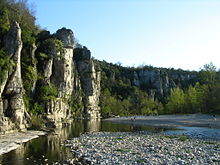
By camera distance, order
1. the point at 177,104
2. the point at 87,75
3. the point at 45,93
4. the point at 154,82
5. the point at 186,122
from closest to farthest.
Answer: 1. the point at 45,93
2. the point at 186,122
3. the point at 87,75
4. the point at 177,104
5. the point at 154,82

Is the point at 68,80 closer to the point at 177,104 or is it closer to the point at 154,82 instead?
the point at 177,104

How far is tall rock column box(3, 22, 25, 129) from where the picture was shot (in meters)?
35.2

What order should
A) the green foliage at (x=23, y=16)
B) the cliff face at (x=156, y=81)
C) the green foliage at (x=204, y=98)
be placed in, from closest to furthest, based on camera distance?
the green foliage at (x=23, y=16)
the green foliage at (x=204, y=98)
the cliff face at (x=156, y=81)

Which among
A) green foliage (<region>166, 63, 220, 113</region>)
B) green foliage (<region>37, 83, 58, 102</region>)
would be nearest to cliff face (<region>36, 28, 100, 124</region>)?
green foliage (<region>37, 83, 58, 102</region>)

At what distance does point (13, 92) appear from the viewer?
36.1m

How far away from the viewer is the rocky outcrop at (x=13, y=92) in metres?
34.4

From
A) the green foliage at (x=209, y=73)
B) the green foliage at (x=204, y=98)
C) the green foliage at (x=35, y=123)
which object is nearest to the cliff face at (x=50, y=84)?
the green foliage at (x=35, y=123)

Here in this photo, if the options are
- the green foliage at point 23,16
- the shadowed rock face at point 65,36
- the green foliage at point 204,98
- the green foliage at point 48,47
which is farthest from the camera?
the green foliage at point 204,98

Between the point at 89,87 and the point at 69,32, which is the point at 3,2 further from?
the point at 89,87

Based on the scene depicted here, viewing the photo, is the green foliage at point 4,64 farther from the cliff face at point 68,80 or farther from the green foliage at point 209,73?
the green foliage at point 209,73

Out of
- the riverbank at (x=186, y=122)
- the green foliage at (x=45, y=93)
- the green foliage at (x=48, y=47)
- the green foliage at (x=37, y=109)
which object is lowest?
the riverbank at (x=186, y=122)

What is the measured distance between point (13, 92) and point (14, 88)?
70 centimetres

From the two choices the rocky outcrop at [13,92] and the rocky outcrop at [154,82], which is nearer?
the rocky outcrop at [13,92]

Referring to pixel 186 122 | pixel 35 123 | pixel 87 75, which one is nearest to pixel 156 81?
pixel 87 75
